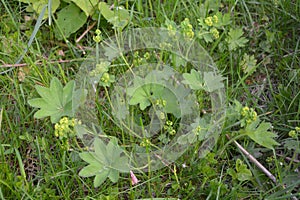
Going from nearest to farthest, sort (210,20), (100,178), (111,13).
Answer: (100,178) < (210,20) < (111,13)

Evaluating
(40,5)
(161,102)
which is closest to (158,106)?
(161,102)

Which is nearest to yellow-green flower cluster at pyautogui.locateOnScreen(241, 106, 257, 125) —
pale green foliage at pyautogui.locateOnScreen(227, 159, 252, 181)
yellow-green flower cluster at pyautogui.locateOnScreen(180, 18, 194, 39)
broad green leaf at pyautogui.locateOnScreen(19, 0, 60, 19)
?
pale green foliage at pyautogui.locateOnScreen(227, 159, 252, 181)

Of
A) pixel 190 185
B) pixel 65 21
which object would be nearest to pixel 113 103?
pixel 190 185

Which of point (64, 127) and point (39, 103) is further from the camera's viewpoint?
point (39, 103)

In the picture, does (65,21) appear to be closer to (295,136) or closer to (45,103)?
(45,103)

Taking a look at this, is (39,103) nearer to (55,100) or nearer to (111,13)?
(55,100)

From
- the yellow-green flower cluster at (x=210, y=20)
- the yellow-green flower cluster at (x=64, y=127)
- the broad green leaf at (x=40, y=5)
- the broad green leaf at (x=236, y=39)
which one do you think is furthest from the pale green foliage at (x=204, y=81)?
the broad green leaf at (x=40, y=5)
